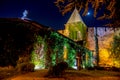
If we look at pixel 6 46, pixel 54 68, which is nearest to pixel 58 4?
pixel 54 68

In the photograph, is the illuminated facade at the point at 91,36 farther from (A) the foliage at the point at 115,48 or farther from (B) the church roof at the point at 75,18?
(A) the foliage at the point at 115,48

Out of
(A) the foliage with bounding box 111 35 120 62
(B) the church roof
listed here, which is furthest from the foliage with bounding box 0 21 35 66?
(B) the church roof

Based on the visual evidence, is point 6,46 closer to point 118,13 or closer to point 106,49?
point 118,13

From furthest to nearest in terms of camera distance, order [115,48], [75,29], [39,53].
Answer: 1. [75,29]
2. [115,48]
3. [39,53]

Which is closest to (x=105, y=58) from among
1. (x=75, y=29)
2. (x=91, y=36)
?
(x=91, y=36)

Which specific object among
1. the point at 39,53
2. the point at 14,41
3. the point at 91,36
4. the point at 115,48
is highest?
the point at 91,36

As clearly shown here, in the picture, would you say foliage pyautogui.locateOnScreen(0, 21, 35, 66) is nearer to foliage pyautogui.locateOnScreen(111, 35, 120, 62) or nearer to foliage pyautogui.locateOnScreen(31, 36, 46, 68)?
foliage pyautogui.locateOnScreen(31, 36, 46, 68)

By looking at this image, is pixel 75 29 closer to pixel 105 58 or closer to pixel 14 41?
pixel 105 58

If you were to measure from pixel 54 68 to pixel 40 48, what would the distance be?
7.05 m

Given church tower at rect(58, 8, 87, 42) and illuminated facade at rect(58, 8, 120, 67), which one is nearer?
illuminated facade at rect(58, 8, 120, 67)

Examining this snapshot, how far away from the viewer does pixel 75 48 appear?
24.8 m

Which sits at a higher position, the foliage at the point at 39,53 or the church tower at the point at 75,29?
the church tower at the point at 75,29

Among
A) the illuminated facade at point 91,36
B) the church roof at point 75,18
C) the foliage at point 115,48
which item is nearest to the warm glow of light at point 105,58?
the illuminated facade at point 91,36

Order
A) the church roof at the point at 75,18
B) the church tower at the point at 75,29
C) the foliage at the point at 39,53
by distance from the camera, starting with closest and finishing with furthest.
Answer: the foliage at the point at 39,53 < the church tower at the point at 75,29 < the church roof at the point at 75,18
